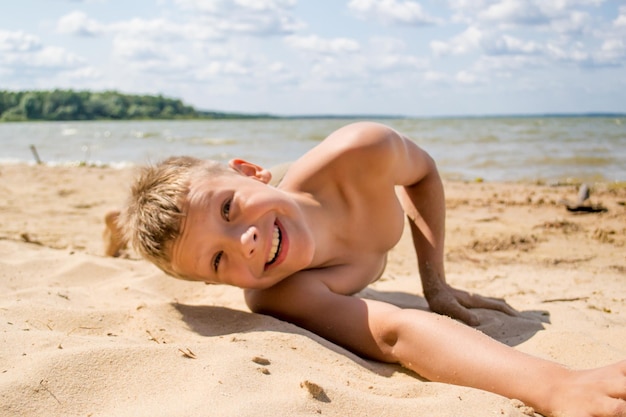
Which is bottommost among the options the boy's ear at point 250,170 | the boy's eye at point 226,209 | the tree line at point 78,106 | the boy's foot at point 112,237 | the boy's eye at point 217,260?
the boy's foot at point 112,237

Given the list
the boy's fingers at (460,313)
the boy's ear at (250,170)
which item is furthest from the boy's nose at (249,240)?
the boy's fingers at (460,313)

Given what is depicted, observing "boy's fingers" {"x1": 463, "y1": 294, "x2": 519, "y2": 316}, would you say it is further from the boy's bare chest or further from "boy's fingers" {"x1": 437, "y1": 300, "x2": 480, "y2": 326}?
the boy's bare chest

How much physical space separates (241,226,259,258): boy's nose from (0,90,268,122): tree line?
5548 cm

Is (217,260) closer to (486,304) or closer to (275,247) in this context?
(275,247)

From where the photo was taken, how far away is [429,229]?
2.96m

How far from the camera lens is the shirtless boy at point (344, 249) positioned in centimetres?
163

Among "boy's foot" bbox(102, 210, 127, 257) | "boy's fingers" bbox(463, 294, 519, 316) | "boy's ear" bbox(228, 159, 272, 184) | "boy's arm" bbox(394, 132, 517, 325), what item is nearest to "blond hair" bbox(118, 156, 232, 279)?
"boy's ear" bbox(228, 159, 272, 184)

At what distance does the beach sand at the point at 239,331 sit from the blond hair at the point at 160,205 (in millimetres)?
278

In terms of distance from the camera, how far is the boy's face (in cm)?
217

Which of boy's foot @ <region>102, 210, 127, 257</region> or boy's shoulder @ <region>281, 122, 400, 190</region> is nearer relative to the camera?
boy's shoulder @ <region>281, 122, 400, 190</region>

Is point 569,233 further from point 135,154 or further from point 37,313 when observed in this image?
point 135,154

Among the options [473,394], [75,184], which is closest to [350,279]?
[473,394]

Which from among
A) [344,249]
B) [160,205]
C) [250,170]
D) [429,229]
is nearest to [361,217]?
[344,249]

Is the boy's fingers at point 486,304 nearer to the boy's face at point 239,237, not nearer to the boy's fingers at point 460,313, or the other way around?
the boy's fingers at point 460,313
